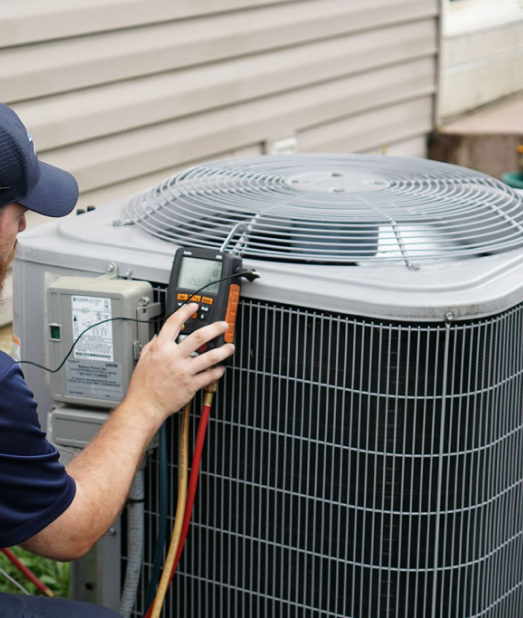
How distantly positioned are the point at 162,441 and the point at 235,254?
43 centimetres

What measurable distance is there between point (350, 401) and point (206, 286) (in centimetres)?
37

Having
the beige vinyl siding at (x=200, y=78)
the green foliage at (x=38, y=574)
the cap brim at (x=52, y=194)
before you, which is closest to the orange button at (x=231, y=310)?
the cap brim at (x=52, y=194)

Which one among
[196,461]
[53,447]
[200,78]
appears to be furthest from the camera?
[200,78]

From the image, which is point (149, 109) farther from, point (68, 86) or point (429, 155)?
point (429, 155)

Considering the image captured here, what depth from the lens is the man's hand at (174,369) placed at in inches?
76.5

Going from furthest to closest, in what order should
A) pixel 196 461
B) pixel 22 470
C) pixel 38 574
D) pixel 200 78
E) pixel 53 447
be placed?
1. pixel 200 78
2. pixel 38 574
3. pixel 196 461
4. pixel 53 447
5. pixel 22 470

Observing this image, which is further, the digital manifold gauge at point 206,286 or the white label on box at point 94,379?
the white label on box at point 94,379

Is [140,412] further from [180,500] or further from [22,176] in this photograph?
[22,176]

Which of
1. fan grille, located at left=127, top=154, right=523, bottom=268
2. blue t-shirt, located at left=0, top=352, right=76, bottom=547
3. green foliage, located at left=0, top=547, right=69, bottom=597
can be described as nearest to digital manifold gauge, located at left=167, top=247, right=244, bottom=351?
fan grille, located at left=127, top=154, right=523, bottom=268

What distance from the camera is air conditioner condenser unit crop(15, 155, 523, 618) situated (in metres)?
1.89

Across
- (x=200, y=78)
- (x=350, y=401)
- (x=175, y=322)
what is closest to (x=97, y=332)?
(x=175, y=322)

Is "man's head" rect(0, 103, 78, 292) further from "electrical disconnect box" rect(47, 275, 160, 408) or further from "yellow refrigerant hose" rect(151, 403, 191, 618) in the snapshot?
"yellow refrigerant hose" rect(151, 403, 191, 618)

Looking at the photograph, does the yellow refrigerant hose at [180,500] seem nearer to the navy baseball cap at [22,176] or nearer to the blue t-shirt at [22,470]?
the blue t-shirt at [22,470]

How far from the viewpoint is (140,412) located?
6.41ft
